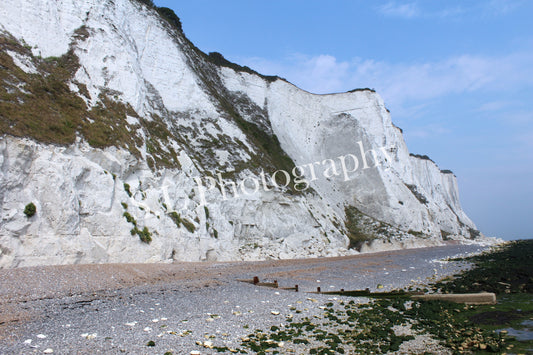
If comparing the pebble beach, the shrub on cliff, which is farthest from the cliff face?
the pebble beach

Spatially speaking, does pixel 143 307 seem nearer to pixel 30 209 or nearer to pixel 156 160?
pixel 30 209

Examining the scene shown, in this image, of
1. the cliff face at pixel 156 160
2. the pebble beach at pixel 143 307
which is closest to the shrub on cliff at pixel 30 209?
the cliff face at pixel 156 160

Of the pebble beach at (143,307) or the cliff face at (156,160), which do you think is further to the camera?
the cliff face at (156,160)

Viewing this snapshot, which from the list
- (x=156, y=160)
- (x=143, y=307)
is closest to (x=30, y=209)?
(x=143, y=307)

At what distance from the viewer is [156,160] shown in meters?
21.3

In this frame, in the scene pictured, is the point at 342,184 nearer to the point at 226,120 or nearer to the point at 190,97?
the point at 226,120

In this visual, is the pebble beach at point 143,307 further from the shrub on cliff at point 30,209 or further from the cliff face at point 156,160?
the cliff face at point 156,160

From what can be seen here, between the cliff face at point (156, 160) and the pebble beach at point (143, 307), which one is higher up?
the cliff face at point (156, 160)

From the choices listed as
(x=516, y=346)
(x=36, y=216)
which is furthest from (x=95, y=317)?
(x=516, y=346)

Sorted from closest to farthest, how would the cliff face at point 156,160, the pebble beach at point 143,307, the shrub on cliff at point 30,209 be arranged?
the pebble beach at point 143,307
the shrub on cliff at point 30,209
the cliff face at point 156,160

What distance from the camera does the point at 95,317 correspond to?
7879mm

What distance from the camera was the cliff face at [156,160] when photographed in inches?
563

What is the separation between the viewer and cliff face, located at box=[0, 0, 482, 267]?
46.9 ft

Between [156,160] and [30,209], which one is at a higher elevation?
[156,160]
